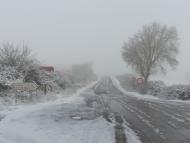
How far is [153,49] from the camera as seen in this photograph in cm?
4681

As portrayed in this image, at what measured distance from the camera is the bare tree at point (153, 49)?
1827 inches

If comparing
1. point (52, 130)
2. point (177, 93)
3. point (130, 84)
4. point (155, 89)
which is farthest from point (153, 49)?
point (52, 130)

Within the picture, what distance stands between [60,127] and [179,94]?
2350 centimetres

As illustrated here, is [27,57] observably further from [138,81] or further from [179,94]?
[138,81]

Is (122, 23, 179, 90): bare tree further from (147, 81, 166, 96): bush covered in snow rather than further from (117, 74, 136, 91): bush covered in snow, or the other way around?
(117, 74, 136, 91): bush covered in snow

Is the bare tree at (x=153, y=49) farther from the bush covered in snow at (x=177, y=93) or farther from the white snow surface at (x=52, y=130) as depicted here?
the white snow surface at (x=52, y=130)

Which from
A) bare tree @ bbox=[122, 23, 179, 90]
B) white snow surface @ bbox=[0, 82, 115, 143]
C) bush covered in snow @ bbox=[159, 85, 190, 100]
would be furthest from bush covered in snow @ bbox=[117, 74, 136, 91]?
white snow surface @ bbox=[0, 82, 115, 143]

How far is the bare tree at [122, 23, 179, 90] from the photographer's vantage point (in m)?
46.4

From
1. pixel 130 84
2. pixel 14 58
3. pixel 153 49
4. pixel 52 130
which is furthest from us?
pixel 130 84

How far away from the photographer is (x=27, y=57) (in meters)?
29.1

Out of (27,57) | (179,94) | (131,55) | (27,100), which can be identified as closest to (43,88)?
(27,57)

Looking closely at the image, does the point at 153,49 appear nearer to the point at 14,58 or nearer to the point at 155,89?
the point at 155,89

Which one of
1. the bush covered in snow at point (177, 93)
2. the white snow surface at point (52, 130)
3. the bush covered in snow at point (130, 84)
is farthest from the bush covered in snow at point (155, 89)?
the white snow surface at point (52, 130)

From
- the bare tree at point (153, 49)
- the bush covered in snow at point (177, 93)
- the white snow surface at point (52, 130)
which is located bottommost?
the white snow surface at point (52, 130)
